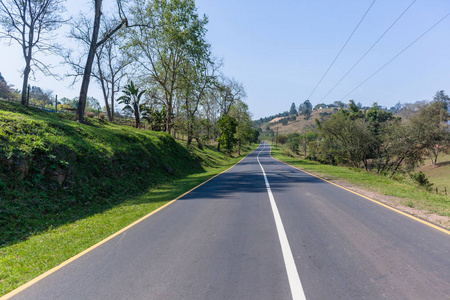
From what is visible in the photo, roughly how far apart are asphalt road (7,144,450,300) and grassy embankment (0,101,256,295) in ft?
2.54

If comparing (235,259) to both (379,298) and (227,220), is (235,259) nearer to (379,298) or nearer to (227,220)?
(379,298)

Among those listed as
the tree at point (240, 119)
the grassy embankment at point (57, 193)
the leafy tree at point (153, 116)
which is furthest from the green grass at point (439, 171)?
the grassy embankment at point (57, 193)

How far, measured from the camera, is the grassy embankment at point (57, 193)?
16.4 ft

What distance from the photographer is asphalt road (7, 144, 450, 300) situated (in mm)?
3271

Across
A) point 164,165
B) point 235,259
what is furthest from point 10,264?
point 164,165

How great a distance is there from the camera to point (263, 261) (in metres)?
4.11

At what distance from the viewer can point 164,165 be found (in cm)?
1880

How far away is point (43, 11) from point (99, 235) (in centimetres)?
2576

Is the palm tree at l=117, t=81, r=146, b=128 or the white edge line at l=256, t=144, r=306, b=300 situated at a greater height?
the palm tree at l=117, t=81, r=146, b=128

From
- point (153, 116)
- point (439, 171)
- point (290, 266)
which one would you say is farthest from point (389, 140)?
point (290, 266)

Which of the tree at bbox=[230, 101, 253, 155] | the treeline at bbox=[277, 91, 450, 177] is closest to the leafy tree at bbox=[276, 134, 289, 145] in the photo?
the tree at bbox=[230, 101, 253, 155]

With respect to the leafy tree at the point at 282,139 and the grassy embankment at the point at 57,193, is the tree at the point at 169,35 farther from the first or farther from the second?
the leafy tree at the point at 282,139

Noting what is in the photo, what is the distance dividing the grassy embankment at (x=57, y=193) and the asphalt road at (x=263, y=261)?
0.77 meters

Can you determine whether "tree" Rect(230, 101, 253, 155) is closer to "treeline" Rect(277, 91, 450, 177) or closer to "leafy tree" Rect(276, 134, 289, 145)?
"treeline" Rect(277, 91, 450, 177)
